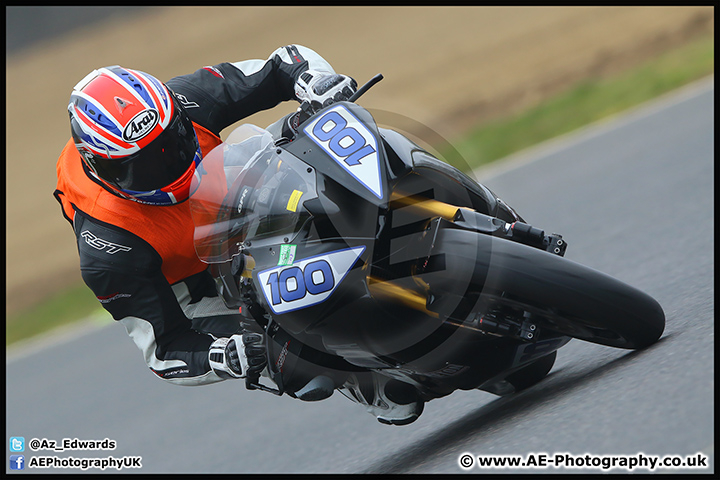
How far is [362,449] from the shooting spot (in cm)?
419

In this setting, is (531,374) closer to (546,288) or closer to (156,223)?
(546,288)

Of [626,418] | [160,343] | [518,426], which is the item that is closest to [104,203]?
[160,343]

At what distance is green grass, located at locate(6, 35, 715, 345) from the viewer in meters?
9.03

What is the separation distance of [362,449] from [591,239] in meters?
2.59

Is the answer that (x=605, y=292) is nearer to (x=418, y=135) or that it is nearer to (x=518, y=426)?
(x=518, y=426)

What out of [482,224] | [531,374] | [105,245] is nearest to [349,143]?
[482,224]

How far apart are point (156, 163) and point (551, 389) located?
183 cm

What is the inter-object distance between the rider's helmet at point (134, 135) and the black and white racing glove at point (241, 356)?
2.32 ft

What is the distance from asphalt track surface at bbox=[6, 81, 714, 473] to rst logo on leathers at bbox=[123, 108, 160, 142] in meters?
1.69

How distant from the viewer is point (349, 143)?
2809mm

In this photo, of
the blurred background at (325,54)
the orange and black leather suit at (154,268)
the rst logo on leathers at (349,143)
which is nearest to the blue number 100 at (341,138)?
the rst logo on leathers at (349,143)

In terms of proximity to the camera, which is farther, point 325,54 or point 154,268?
point 325,54

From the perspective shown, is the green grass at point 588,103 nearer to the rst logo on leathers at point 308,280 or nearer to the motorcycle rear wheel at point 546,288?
the motorcycle rear wheel at point 546,288

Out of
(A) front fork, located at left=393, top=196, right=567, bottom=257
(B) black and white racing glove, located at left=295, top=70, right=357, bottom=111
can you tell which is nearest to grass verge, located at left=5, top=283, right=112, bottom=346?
(B) black and white racing glove, located at left=295, top=70, right=357, bottom=111
